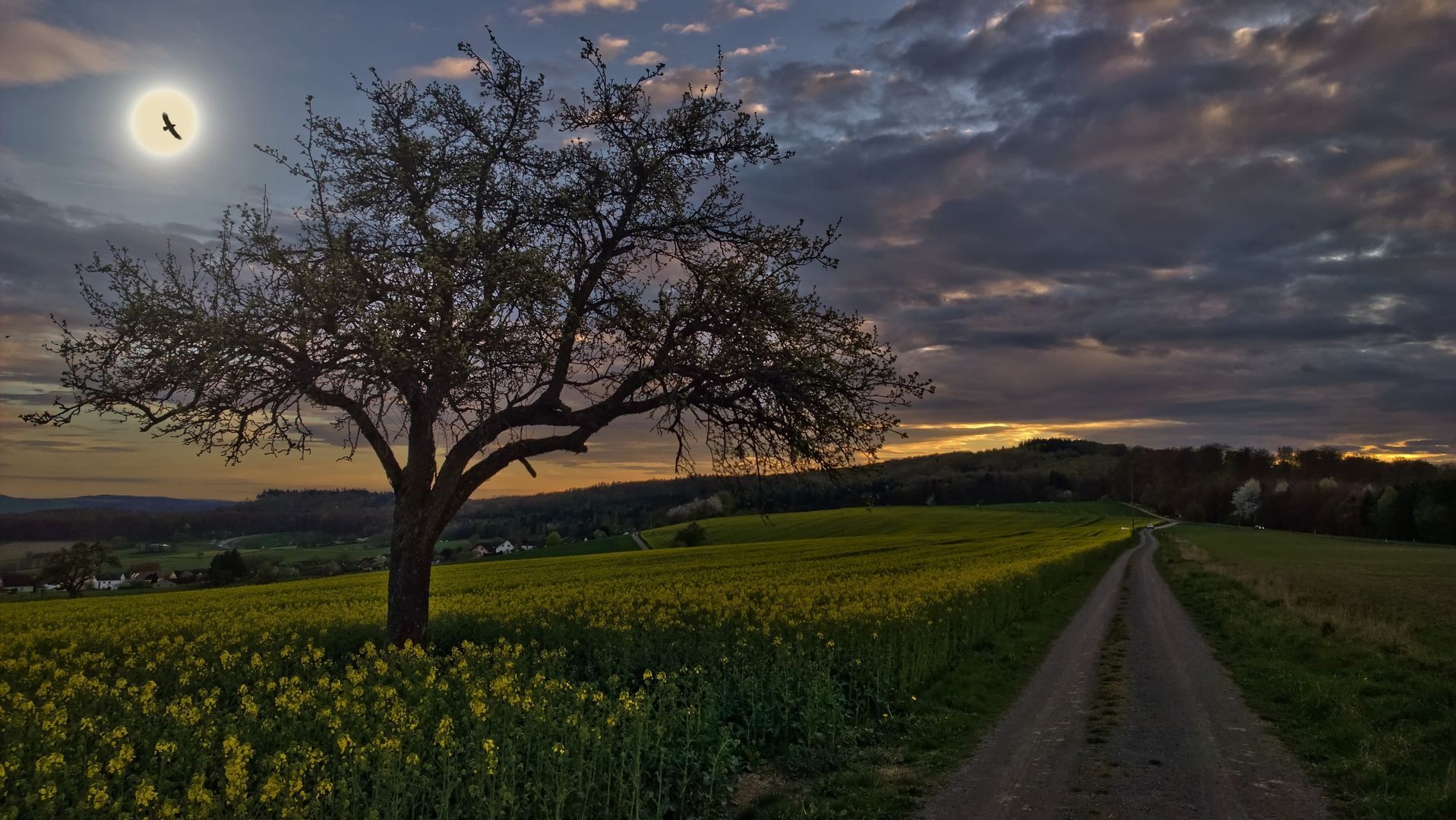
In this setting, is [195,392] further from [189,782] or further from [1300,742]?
[1300,742]

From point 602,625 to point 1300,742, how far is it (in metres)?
12.1

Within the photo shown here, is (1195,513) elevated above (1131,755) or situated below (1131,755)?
below

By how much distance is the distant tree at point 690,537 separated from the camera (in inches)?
3297

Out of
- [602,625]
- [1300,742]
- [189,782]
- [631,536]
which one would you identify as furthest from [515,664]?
[631,536]

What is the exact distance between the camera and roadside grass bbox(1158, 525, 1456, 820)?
8859mm

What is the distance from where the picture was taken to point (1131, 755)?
32.9 ft

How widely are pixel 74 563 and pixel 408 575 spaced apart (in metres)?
61.8

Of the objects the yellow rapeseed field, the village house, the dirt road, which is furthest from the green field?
the dirt road

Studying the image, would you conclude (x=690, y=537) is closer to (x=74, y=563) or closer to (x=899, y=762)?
(x=74, y=563)

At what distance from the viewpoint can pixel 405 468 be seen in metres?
14.0

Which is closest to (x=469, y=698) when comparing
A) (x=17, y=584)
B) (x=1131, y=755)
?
(x=1131, y=755)

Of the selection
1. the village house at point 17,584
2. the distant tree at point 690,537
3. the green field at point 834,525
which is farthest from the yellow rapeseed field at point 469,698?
the distant tree at point 690,537

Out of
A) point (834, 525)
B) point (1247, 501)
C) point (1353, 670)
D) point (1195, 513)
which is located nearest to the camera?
point (1353, 670)

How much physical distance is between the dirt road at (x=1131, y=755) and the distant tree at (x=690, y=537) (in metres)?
67.7
